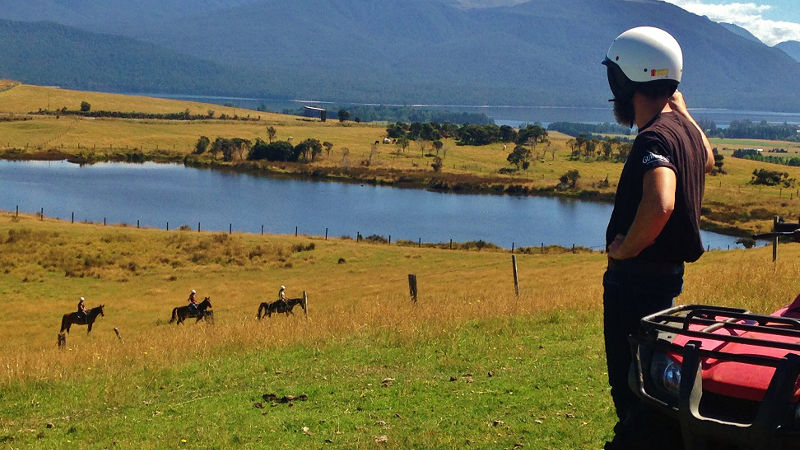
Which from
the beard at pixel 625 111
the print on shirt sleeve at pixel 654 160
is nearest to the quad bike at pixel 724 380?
the print on shirt sleeve at pixel 654 160

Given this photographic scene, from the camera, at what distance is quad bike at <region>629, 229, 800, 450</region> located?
3.53m

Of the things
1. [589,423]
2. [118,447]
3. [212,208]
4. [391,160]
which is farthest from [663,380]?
[391,160]

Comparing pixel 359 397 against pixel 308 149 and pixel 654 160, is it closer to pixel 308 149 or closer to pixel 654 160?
pixel 654 160

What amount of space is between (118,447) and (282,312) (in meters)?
19.2

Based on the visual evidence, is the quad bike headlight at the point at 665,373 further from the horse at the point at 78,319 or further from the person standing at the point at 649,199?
the horse at the point at 78,319

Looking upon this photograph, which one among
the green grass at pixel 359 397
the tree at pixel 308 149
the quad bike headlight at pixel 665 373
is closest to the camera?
the quad bike headlight at pixel 665 373

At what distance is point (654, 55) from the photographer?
5.21m

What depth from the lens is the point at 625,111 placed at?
18.1 feet

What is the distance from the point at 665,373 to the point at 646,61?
208 centimetres

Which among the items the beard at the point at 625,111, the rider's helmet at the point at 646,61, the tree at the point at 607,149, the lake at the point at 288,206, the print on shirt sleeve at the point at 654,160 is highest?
the tree at the point at 607,149

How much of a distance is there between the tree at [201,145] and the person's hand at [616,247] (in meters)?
133

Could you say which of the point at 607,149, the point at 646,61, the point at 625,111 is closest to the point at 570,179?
the point at 607,149

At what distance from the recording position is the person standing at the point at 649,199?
4863 mm

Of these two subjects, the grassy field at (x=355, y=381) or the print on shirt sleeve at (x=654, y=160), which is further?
the grassy field at (x=355, y=381)
